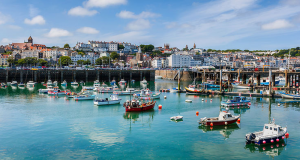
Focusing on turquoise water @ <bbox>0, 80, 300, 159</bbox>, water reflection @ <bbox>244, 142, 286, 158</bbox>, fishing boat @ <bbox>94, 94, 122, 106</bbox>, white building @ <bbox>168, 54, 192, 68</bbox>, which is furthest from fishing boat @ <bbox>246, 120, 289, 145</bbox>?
white building @ <bbox>168, 54, 192, 68</bbox>

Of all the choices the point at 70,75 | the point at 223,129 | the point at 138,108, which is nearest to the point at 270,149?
the point at 223,129

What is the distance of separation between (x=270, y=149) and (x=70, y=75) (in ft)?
294

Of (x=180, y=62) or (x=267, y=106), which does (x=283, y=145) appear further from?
(x=180, y=62)

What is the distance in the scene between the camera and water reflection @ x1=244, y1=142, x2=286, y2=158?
22891 mm

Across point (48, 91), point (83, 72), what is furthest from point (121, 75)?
point (48, 91)

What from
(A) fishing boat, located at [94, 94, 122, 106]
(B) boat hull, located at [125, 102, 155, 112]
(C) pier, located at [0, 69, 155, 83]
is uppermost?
(C) pier, located at [0, 69, 155, 83]

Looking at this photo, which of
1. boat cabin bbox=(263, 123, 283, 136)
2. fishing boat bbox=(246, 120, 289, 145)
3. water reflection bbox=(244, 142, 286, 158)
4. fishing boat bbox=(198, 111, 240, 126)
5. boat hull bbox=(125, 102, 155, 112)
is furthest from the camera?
boat hull bbox=(125, 102, 155, 112)

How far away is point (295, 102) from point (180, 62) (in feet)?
461

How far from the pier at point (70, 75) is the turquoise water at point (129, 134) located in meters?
54.9

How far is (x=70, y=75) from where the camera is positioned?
101625 millimetres

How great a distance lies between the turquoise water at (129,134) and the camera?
73.4ft

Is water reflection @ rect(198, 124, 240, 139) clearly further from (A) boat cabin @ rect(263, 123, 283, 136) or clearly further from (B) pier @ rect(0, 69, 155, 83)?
(B) pier @ rect(0, 69, 155, 83)

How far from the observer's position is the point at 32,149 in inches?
911

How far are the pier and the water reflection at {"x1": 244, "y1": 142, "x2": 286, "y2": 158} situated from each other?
8466cm
